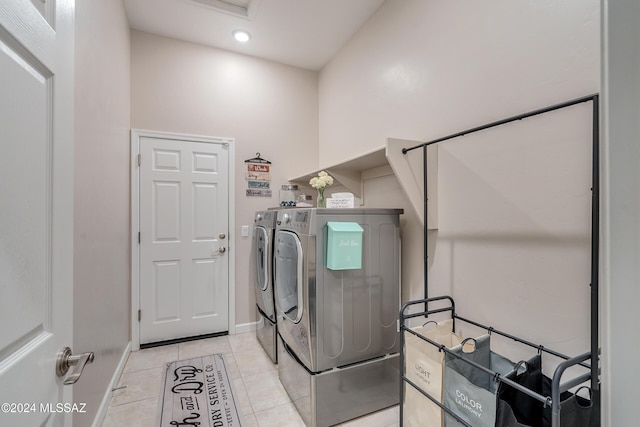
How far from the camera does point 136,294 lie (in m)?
2.68

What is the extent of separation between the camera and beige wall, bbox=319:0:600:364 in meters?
1.17

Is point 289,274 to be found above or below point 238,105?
below

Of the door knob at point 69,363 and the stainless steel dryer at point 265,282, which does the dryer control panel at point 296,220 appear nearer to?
the stainless steel dryer at point 265,282

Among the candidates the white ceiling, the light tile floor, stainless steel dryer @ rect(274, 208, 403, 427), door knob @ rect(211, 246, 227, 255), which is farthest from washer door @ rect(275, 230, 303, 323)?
the white ceiling

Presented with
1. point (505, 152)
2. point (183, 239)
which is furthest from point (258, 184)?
point (505, 152)

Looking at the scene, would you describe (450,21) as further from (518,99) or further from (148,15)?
(148,15)

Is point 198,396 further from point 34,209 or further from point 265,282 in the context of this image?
point 34,209

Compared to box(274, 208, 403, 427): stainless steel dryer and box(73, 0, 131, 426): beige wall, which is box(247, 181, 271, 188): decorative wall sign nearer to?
box(73, 0, 131, 426): beige wall

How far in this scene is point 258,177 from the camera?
3186 mm

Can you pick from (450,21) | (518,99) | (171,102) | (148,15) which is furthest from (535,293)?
(148,15)

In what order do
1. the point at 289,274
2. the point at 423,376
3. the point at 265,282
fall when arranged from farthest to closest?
the point at 265,282 < the point at 289,274 < the point at 423,376

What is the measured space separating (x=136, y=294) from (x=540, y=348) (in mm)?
3025

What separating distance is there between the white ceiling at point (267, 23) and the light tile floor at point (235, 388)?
9.82ft

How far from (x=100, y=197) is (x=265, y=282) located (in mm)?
1332
